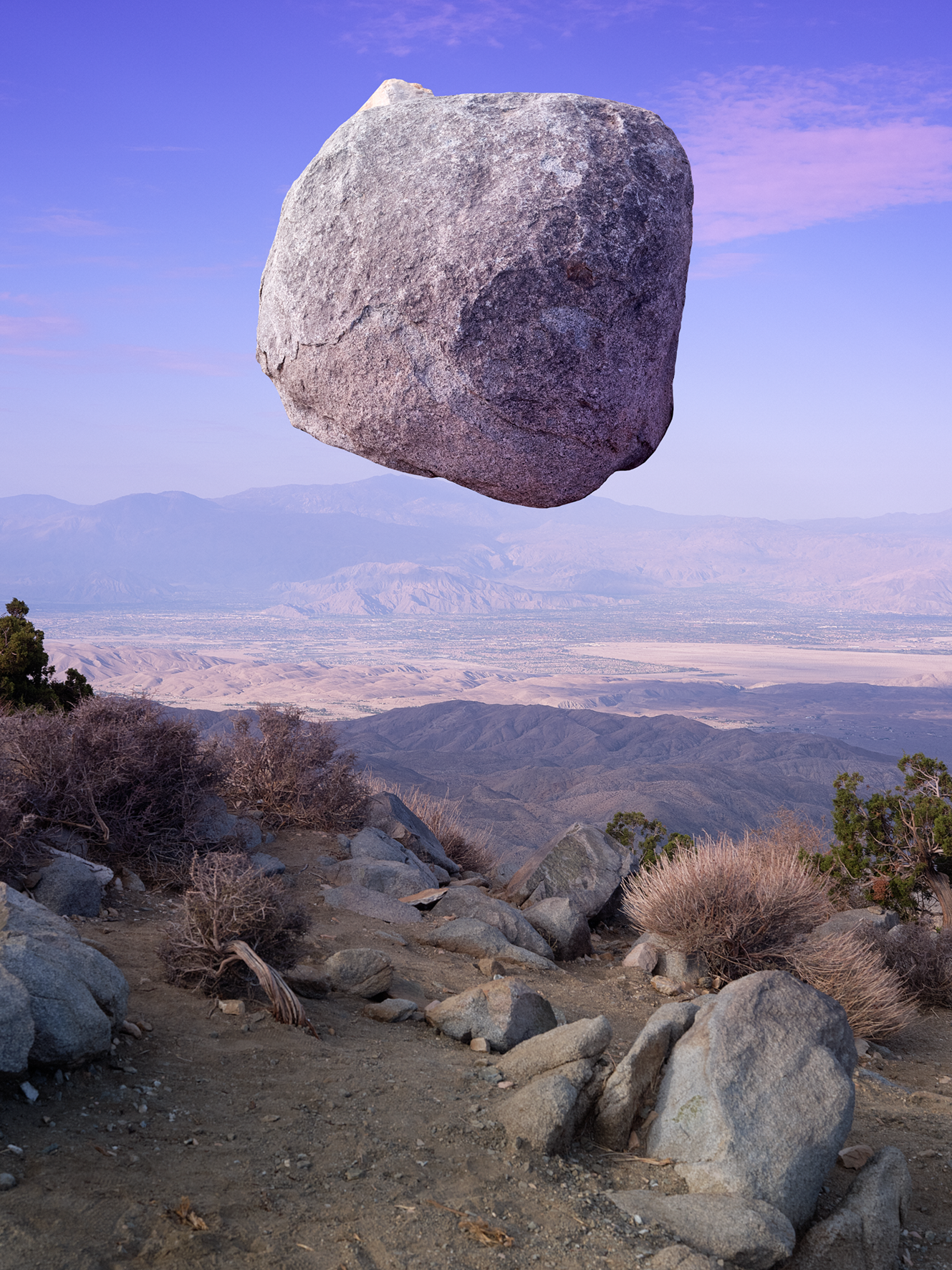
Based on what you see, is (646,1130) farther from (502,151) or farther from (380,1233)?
(502,151)

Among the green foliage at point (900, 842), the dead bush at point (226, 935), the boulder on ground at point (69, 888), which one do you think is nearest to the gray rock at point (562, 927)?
the dead bush at point (226, 935)

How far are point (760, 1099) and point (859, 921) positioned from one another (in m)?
7.69

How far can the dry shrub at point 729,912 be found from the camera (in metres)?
9.28

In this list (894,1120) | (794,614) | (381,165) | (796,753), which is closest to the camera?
(381,165)

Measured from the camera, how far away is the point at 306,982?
6484 mm

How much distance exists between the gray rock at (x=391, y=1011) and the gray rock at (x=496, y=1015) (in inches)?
6.0

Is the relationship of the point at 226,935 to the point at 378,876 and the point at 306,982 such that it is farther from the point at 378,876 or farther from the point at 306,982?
the point at 378,876

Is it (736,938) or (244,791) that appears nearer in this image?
(736,938)

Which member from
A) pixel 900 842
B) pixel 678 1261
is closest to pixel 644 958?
pixel 900 842

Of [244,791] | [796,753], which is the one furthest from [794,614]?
[244,791]

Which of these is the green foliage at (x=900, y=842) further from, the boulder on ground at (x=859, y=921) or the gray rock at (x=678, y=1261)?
the gray rock at (x=678, y=1261)

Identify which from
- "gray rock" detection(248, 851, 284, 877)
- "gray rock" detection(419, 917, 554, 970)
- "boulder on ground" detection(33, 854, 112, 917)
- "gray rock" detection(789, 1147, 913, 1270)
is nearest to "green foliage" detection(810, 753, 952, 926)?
"gray rock" detection(419, 917, 554, 970)

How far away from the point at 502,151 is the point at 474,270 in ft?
2.24

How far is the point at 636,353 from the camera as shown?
4969 mm
